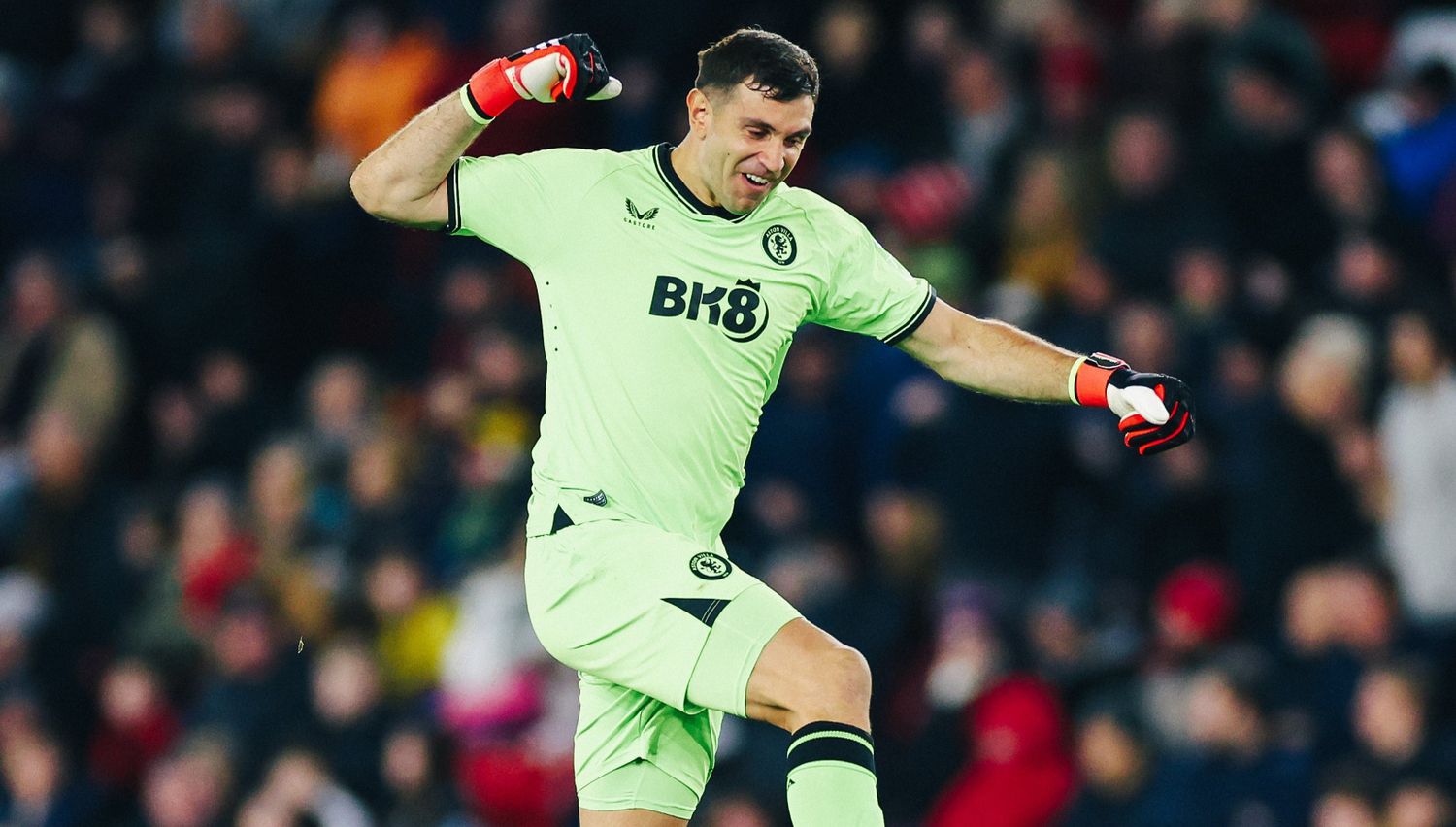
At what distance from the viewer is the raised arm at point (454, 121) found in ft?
19.1

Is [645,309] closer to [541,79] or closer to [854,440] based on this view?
[541,79]

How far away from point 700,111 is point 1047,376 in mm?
1256

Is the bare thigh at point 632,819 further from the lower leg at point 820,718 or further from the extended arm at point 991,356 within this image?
the extended arm at point 991,356

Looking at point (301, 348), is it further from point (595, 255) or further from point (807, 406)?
point (595, 255)

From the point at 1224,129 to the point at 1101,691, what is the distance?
9.83 ft

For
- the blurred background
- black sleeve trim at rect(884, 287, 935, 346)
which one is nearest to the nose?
black sleeve trim at rect(884, 287, 935, 346)

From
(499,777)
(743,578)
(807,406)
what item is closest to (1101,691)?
(807,406)

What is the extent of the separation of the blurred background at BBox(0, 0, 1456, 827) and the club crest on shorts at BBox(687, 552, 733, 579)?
3.80 metres

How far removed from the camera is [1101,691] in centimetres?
959

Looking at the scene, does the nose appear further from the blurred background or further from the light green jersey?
the blurred background

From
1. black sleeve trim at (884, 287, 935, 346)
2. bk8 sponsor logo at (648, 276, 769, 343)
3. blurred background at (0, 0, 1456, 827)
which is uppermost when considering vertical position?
bk8 sponsor logo at (648, 276, 769, 343)

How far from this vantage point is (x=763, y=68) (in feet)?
19.1

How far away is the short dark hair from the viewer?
5.82 m

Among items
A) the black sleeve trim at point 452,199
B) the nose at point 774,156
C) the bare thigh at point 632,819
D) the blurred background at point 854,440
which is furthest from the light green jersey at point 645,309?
the blurred background at point 854,440
